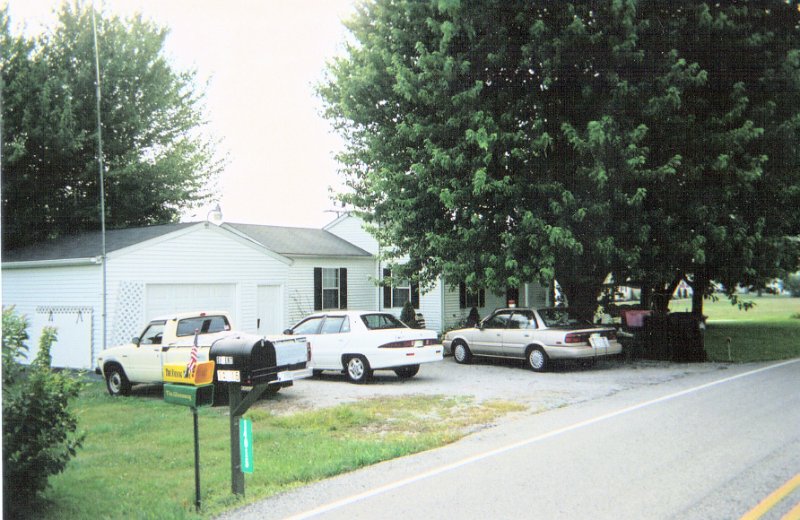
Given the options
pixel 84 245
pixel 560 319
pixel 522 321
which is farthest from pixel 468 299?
pixel 84 245

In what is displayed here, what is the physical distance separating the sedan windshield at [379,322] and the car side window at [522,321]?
3327mm

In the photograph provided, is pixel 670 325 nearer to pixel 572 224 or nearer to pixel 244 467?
pixel 572 224

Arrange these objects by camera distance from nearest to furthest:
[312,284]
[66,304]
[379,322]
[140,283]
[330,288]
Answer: [379,322] < [140,283] < [66,304] < [312,284] < [330,288]

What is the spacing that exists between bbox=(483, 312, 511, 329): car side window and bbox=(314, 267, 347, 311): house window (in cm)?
923

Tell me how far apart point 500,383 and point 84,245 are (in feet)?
39.9

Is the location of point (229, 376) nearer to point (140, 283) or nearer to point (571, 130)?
point (571, 130)

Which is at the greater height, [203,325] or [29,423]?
[203,325]

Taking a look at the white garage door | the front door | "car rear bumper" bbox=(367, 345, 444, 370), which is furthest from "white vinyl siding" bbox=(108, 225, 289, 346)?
"car rear bumper" bbox=(367, 345, 444, 370)

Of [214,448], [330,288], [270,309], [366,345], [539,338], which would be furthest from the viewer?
[330,288]

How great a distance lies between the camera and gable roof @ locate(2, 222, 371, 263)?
57.7 feet

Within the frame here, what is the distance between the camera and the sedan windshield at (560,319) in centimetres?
1588

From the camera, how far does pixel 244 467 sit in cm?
637

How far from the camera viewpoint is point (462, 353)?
17.9 metres

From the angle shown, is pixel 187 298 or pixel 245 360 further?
pixel 187 298
